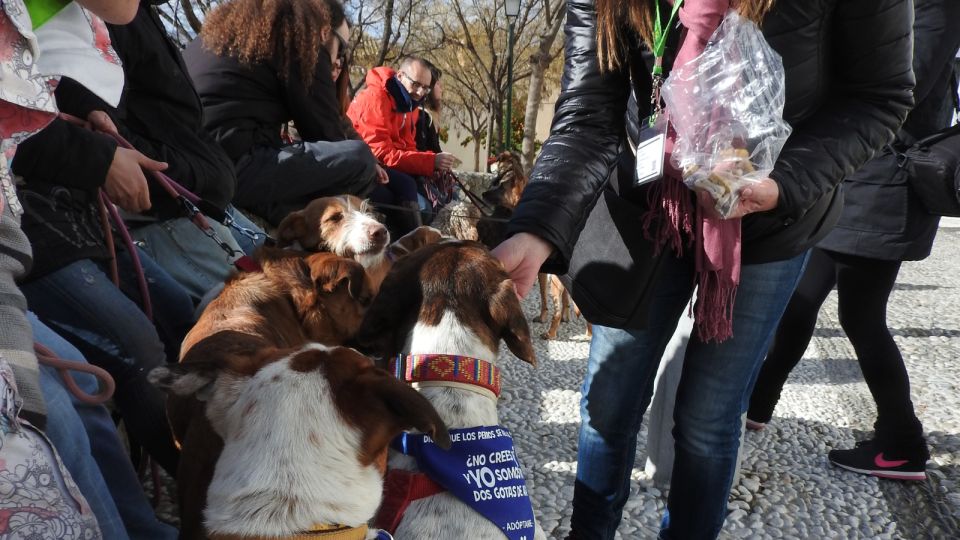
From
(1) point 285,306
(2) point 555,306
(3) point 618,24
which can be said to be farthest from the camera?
(2) point 555,306

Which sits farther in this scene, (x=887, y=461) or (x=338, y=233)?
(x=338, y=233)

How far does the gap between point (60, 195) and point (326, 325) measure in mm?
1270

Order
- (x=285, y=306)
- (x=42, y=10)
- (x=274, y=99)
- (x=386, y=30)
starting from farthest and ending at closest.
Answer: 1. (x=386, y=30)
2. (x=274, y=99)
3. (x=285, y=306)
4. (x=42, y=10)

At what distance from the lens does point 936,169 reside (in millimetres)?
3287

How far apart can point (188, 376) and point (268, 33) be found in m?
2.91

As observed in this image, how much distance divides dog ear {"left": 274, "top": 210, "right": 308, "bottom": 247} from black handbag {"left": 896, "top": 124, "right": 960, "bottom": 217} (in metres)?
3.33

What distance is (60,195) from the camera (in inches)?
86.0

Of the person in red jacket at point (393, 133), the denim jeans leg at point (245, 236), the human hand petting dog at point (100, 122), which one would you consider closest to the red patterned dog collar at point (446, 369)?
the human hand petting dog at point (100, 122)

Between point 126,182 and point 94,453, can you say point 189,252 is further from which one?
point 94,453

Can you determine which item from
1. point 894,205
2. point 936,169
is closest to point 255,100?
point 894,205

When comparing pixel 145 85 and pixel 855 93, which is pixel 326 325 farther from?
pixel 855 93

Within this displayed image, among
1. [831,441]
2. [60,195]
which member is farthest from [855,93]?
[831,441]

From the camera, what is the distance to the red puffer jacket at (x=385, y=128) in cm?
650

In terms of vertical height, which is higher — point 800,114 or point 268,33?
point 268,33
